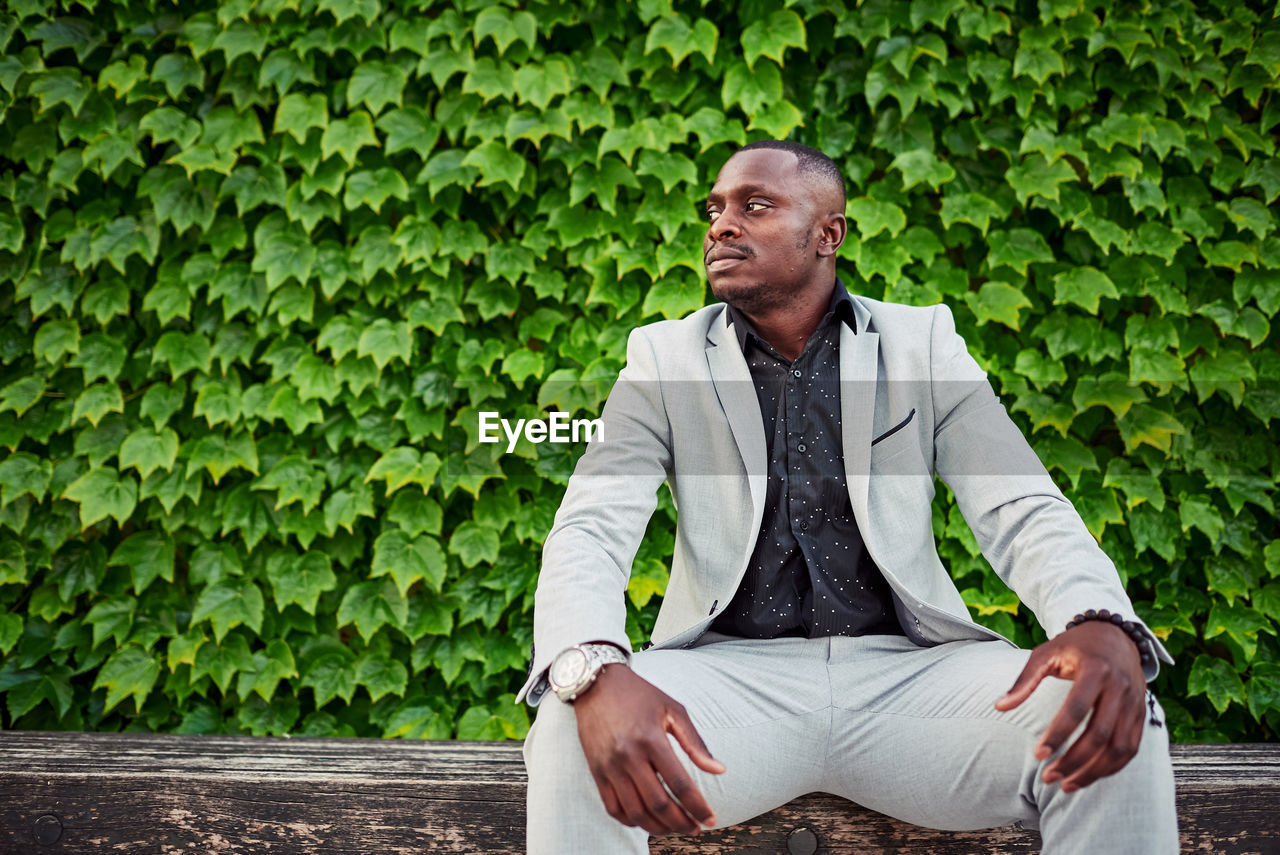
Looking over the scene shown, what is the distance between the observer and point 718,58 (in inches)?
100

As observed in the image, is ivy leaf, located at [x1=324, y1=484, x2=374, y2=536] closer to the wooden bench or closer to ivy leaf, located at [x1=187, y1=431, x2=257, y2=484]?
ivy leaf, located at [x1=187, y1=431, x2=257, y2=484]

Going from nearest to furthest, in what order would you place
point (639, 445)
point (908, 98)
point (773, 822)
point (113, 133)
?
point (773, 822)
point (639, 445)
point (908, 98)
point (113, 133)

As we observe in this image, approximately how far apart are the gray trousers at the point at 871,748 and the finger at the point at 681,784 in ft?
0.37

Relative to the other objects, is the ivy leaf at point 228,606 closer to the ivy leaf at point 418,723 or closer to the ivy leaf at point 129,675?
the ivy leaf at point 129,675

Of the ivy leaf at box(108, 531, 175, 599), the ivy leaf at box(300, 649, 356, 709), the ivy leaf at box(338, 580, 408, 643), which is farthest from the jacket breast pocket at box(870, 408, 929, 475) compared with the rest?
the ivy leaf at box(108, 531, 175, 599)

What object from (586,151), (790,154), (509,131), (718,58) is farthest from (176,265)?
(790,154)

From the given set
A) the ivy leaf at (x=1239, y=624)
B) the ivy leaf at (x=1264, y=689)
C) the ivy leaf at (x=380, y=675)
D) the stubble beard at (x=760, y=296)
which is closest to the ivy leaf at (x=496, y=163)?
the stubble beard at (x=760, y=296)

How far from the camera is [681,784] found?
1.11 m

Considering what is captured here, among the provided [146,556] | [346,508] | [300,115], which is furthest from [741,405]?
[146,556]

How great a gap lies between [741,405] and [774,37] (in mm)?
1338

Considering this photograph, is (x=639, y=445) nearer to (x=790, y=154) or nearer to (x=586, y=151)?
(x=790, y=154)

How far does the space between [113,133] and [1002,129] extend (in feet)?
8.65

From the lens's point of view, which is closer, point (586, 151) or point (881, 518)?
point (881, 518)

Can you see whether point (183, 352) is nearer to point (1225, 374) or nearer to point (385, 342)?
point (385, 342)
